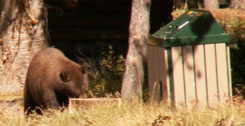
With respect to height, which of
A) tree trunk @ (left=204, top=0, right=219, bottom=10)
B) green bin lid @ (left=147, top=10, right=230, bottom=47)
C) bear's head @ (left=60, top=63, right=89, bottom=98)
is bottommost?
bear's head @ (left=60, top=63, right=89, bottom=98)

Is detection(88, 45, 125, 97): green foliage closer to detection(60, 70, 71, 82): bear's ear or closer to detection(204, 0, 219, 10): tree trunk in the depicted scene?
detection(60, 70, 71, 82): bear's ear

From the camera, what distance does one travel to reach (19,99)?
21.4 ft

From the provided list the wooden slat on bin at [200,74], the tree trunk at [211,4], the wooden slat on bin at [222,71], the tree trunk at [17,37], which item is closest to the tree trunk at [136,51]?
the wooden slat on bin at [200,74]

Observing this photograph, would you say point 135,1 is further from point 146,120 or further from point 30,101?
Answer: point 30,101

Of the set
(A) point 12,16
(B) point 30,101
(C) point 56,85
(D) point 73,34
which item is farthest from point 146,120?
(D) point 73,34

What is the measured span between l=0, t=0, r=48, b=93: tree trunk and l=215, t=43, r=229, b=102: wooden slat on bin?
11.9ft

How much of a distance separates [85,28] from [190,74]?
16.9 ft

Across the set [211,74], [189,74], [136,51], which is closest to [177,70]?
[189,74]

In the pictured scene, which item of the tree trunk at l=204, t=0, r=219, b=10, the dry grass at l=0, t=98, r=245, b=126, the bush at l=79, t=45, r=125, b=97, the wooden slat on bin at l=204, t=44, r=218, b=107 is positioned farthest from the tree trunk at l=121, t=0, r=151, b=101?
the tree trunk at l=204, t=0, r=219, b=10

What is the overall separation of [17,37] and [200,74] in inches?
146

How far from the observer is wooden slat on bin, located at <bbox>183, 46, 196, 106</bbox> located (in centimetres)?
459

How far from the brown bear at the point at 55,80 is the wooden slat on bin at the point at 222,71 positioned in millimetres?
2029

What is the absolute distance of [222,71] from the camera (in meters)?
4.64

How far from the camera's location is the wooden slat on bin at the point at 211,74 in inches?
181
